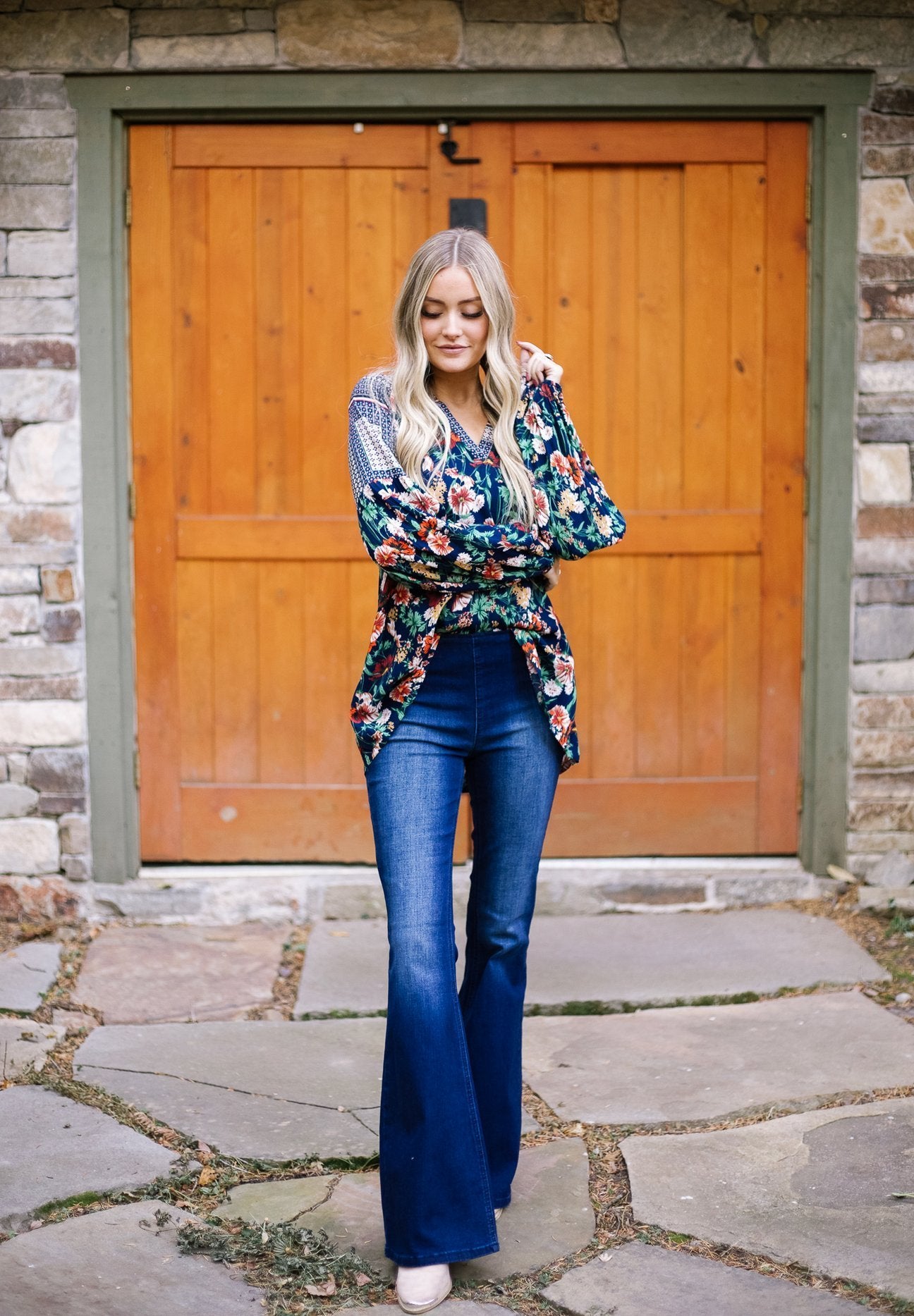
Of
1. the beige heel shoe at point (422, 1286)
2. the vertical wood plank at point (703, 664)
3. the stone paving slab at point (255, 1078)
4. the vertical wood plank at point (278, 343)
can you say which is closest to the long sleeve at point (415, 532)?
the beige heel shoe at point (422, 1286)

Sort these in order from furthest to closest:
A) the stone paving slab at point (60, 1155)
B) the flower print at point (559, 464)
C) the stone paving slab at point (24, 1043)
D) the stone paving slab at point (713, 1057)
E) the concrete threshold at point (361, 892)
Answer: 1. the concrete threshold at point (361, 892)
2. the stone paving slab at point (24, 1043)
3. the stone paving slab at point (713, 1057)
4. the stone paving slab at point (60, 1155)
5. the flower print at point (559, 464)

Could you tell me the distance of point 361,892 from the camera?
451 cm

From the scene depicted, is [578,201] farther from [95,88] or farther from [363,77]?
[95,88]

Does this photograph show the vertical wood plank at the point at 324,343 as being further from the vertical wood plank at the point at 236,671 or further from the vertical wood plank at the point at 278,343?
the vertical wood plank at the point at 236,671

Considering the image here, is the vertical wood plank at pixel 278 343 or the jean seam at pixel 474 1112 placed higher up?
the vertical wood plank at pixel 278 343

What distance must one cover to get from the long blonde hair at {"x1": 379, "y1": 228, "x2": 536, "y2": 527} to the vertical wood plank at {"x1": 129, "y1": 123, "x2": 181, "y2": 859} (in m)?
2.06

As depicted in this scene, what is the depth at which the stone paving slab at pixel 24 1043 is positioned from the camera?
3.35 metres

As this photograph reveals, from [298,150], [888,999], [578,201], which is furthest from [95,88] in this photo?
[888,999]

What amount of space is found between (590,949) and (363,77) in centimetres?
264

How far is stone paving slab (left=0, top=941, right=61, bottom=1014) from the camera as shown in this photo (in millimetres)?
3771

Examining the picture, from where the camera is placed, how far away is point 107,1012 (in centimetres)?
376

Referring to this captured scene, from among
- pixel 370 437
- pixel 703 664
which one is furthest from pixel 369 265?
pixel 370 437

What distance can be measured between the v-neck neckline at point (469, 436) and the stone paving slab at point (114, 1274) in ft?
4.86

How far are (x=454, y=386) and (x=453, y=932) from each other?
0.96m
